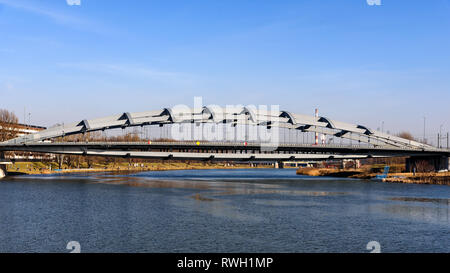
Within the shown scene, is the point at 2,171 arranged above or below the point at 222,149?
below

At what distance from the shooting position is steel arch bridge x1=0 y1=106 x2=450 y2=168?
262 ft

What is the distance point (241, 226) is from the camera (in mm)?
29219

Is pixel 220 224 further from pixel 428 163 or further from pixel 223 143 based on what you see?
pixel 428 163

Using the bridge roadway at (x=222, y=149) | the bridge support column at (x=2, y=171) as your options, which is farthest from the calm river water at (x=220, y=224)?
the bridge support column at (x=2, y=171)

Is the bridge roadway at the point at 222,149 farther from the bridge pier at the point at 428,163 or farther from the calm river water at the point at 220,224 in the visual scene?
the calm river water at the point at 220,224

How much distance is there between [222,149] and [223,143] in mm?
5225

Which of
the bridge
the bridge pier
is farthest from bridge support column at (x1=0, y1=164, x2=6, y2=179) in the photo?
the bridge pier

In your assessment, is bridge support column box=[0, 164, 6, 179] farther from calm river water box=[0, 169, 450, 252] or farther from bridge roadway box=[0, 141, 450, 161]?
calm river water box=[0, 169, 450, 252]

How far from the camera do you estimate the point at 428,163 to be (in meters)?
97.1

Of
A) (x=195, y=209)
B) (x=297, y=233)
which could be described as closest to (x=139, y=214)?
(x=195, y=209)

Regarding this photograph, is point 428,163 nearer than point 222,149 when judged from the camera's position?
No

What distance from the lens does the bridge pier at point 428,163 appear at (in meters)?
92.8

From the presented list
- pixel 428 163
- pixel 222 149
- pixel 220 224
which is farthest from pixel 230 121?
pixel 220 224

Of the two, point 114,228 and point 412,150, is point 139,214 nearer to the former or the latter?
point 114,228
